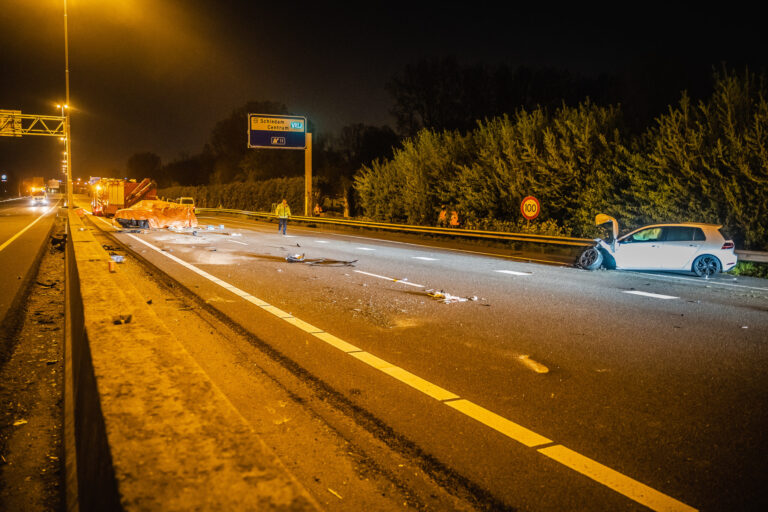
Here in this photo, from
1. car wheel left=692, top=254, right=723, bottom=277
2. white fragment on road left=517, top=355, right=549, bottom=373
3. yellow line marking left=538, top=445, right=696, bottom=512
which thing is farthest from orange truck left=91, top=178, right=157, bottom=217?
yellow line marking left=538, top=445, right=696, bottom=512

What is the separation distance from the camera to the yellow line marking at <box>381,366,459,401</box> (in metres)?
4.91

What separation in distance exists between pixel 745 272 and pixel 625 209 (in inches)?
203

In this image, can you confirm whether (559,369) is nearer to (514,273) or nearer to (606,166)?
(514,273)

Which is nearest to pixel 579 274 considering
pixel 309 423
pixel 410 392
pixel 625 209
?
pixel 625 209

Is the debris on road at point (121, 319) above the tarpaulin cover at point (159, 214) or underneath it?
underneath

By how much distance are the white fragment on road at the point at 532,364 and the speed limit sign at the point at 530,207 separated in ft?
53.8

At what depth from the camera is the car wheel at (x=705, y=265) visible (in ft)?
44.8

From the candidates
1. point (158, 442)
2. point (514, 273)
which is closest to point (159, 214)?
point (514, 273)

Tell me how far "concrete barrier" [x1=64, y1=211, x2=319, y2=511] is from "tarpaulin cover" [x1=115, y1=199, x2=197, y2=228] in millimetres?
26769

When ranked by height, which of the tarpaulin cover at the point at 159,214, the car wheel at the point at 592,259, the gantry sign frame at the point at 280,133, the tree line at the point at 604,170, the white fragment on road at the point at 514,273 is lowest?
the white fragment on road at the point at 514,273

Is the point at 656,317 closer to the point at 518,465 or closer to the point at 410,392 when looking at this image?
the point at 410,392

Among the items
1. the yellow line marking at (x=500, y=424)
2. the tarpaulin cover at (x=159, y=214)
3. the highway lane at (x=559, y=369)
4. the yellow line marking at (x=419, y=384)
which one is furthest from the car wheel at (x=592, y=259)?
the tarpaulin cover at (x=159, y=214)

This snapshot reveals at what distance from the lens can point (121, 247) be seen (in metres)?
18.7

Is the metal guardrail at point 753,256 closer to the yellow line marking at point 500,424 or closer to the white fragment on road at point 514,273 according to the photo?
the white fragment on road at point 514,273
